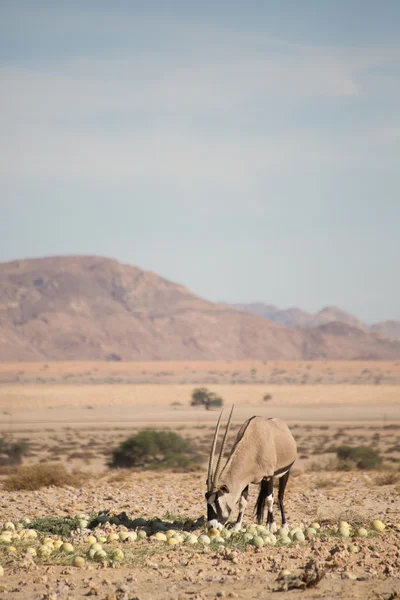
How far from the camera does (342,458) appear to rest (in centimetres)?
3044

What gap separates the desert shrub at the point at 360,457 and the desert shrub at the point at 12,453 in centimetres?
1259

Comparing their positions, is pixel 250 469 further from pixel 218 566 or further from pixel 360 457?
pixel 360 457

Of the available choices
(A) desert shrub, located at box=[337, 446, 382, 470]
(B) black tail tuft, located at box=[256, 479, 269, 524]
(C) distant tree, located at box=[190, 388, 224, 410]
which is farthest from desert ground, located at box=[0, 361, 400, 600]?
(C) distant tree, located at box=[190, 388, 224, 410]

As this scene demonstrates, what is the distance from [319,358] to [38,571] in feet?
485

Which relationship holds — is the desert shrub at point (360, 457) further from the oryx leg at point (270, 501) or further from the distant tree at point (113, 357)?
the distant tree at point (113, 357)

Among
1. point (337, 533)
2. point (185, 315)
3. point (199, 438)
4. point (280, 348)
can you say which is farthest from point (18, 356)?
point (337, 533)

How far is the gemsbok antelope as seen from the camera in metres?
10.3

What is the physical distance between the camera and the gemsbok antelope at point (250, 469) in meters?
10.3

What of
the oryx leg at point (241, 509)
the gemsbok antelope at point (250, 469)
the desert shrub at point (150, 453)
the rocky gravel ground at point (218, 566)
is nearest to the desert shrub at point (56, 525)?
the rocky gravel ground at point (218, 566)

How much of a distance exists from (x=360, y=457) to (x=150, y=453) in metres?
7.96

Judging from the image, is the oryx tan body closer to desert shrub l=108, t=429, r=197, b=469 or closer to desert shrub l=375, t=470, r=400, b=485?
desert shrub l=375, t=470, r=400, b=485

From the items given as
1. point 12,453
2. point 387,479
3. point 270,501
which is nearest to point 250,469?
point 270,501

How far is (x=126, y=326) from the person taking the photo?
15275 cm

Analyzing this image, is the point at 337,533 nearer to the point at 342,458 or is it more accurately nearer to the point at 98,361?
the point at 342,458
